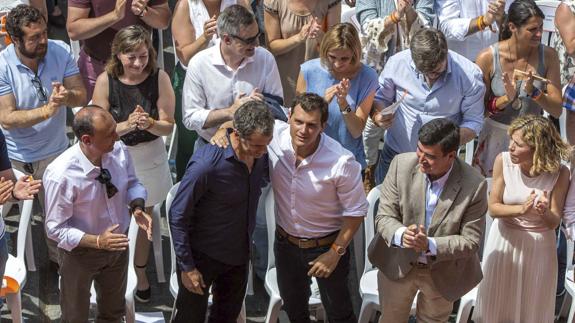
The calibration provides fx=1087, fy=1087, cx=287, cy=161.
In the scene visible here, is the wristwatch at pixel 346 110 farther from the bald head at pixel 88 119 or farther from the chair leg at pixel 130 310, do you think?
the chair leg at pixel 130 310

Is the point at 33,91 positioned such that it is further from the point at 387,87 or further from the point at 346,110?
the point at 387,87

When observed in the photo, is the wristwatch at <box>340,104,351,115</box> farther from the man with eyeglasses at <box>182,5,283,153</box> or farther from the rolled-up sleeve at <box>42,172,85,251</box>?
the rolled-up sleeve at <box>42,172,85,251</box>

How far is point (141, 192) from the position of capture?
19.9 ft

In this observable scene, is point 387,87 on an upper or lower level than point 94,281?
upper

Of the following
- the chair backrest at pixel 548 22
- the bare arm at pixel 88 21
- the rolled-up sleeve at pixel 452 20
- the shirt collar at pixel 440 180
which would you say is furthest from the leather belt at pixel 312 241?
the chair backrest at pixel 548 22

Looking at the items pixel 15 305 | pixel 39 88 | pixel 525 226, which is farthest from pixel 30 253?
pixel 525 226

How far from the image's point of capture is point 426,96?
684cm

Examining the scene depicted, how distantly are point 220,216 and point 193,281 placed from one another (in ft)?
1.28

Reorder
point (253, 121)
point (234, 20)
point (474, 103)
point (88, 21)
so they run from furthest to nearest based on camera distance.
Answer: point (88, 21) < point (474, 103) < point (234, 20) < point (253, 121)

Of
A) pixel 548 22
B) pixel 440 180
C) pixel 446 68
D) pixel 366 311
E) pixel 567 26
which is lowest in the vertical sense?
pixel 366 311

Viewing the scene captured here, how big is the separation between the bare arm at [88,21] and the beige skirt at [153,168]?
90 centimetres

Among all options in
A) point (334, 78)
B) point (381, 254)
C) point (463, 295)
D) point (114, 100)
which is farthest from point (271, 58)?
point (463, 295)

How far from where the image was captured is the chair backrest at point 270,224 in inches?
263

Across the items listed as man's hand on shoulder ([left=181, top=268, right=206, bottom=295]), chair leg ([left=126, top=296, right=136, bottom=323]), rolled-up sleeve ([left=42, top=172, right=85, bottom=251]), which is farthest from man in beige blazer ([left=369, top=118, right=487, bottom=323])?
rolled-up sleeve ([left=42, top=172, right=85, bottom=251])
